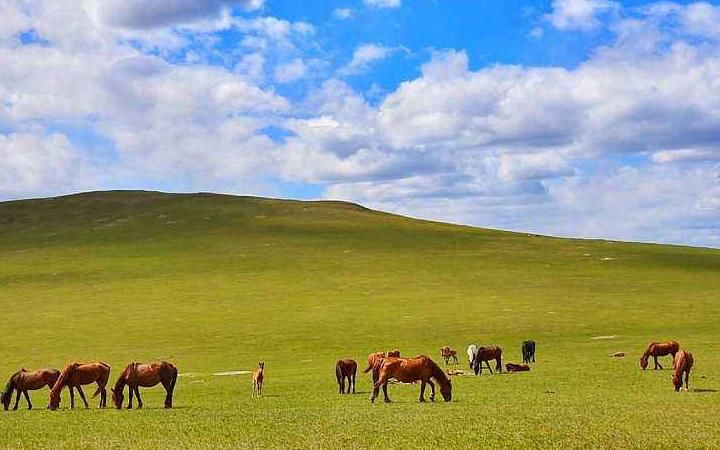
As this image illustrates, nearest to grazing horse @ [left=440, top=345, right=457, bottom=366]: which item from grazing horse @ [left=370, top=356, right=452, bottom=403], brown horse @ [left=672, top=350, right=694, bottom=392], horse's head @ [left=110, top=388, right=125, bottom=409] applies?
brown horse @ [left=672, top=350, right=694, bottom=392]

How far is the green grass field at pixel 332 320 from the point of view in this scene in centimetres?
1870

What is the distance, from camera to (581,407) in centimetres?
2128

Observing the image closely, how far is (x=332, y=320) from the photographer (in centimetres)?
5531

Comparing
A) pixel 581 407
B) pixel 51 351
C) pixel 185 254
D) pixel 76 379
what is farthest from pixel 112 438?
pixel 185 254

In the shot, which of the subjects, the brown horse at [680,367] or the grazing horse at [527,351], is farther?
the grazing horse at [527,351]

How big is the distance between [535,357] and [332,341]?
13060 millimetres

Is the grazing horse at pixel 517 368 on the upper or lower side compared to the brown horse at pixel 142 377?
lower

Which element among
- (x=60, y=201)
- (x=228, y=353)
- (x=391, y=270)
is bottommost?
(x=228, y=353)

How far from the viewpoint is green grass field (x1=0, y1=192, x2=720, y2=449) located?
18703 millimetres

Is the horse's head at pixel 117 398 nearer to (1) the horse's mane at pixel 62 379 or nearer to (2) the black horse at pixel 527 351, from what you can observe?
(1) the horse's mane at pixel 62 379

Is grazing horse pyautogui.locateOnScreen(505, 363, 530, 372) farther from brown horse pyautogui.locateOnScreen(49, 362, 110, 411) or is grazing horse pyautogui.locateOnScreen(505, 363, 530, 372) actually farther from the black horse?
brown horse pyautogui.locateOnScreen(49, 362, 110, 411)

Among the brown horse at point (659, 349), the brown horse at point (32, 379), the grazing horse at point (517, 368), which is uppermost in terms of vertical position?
the brown horse at point (659, 349)

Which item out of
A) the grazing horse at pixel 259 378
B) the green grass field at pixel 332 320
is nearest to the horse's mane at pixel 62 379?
the green grass field at pixel 332 320

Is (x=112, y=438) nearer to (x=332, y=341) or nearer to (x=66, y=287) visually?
(x=332, y=341)
